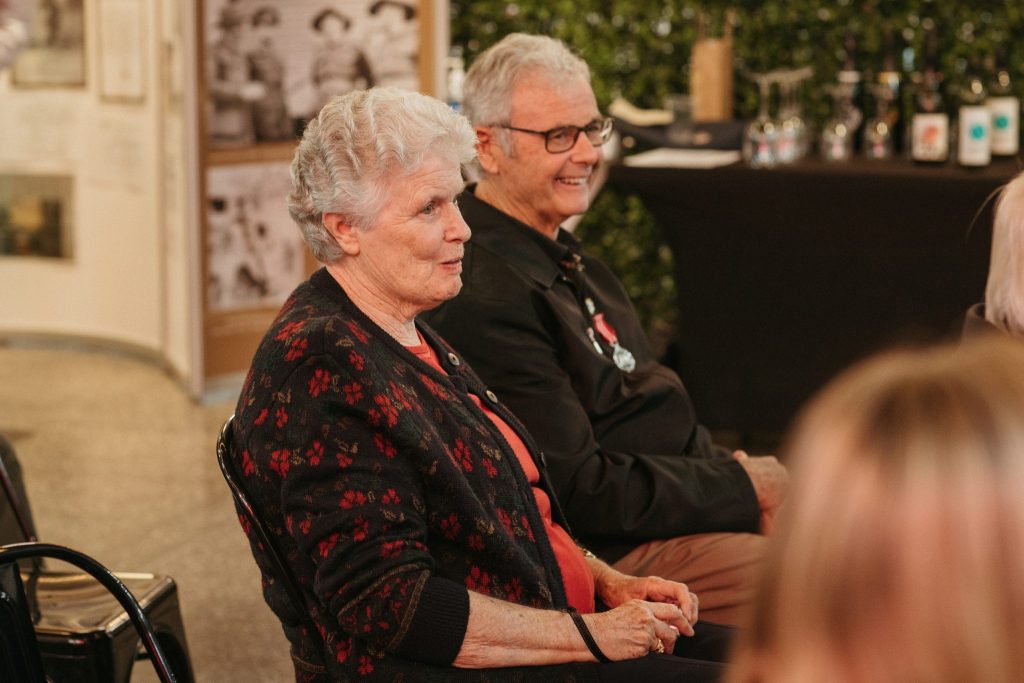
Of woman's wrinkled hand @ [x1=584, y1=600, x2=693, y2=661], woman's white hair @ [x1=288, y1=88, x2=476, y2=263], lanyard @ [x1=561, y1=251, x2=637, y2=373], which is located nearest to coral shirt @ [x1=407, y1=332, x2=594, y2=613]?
woman's wrinkled hand @ [x1=584, y1=600, x2=693, y2=661]

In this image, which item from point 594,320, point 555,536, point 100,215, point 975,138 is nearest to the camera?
point 555,536

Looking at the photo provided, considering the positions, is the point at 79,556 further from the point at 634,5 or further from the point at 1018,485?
Answer: the point at 634,5

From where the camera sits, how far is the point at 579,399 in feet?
8.23

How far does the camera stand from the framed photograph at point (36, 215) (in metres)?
6.65

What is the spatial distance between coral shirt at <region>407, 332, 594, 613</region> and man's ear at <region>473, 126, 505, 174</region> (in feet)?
2.09

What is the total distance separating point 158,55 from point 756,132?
2.72 meters

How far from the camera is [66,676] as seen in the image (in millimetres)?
2293

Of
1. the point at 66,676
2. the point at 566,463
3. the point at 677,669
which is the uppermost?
the point at 566,463

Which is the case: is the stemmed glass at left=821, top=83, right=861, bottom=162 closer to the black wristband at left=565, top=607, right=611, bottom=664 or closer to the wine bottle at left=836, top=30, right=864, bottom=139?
the wine bottle at left=836, top=30, right=864, bottom=139

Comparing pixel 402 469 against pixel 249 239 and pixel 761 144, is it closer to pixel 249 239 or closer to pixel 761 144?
pixel 761 144

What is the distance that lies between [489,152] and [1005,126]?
2.75 meters

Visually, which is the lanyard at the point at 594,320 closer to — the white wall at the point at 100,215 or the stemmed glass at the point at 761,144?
the stemmed glass at the point at 761,144

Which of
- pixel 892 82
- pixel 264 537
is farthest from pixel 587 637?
pixel 892 82

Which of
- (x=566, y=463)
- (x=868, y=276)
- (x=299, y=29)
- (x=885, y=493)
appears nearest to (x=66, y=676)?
(x=566, y=463)
